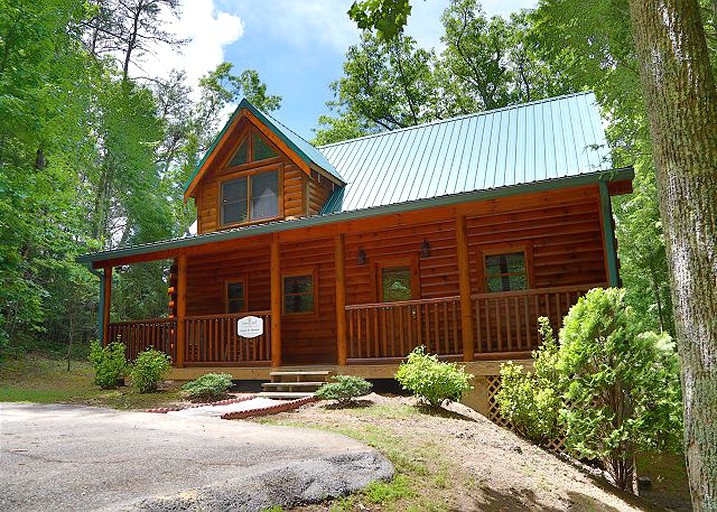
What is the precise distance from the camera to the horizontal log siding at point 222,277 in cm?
1518

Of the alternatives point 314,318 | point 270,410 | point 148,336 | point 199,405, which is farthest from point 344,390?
point 148,336

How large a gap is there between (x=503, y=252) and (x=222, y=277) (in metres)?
7.75

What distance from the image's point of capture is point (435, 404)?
8773 millimetres

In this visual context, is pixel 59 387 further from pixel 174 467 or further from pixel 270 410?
pixel 174 467

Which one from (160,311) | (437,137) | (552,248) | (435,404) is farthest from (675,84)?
(160,311)

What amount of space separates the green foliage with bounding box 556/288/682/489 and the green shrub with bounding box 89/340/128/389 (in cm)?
948

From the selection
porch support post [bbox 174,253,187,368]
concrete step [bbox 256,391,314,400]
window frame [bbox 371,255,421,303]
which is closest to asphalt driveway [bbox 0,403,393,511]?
concrete step [bbox 256,391,314,400]

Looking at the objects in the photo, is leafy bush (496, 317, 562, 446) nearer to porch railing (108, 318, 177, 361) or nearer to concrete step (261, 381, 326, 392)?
concrete step (261, 381, 326, 392)

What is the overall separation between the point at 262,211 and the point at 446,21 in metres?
21.7

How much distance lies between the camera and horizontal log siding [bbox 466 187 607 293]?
11.6 metres

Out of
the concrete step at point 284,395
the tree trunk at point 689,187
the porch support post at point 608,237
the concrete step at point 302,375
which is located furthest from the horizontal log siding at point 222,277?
the tree trunk at point 689,187

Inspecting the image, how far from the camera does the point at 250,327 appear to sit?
11.9m

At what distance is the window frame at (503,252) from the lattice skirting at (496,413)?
2926 mm

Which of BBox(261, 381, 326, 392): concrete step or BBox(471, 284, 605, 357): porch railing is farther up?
BBox(471, 284, 605, 357): porch railing
